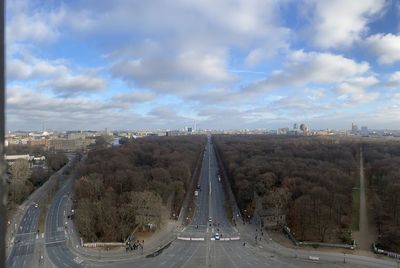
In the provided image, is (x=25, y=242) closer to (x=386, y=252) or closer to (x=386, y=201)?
(x=386, y=252)

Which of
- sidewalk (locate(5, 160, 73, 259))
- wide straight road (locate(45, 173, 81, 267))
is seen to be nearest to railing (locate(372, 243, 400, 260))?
wide straight road (locate(45, 173, 81, 267))

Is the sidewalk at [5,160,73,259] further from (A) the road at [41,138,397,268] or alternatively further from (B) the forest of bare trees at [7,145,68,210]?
(A) the road at [41,138,397,268]

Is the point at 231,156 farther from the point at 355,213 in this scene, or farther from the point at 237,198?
the point at 355,213

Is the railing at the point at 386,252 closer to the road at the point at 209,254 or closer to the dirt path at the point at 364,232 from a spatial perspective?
the dirt path at the point at 364,232

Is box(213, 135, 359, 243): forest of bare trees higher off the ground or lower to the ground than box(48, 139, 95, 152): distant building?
lower

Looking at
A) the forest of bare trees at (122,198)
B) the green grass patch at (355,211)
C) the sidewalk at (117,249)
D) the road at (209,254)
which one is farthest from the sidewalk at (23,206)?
the green grass patch at (355,211)

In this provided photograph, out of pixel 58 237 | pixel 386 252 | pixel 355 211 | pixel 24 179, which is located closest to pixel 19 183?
pixel 24 179

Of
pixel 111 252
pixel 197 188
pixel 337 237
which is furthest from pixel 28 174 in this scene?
pixel 337 237
